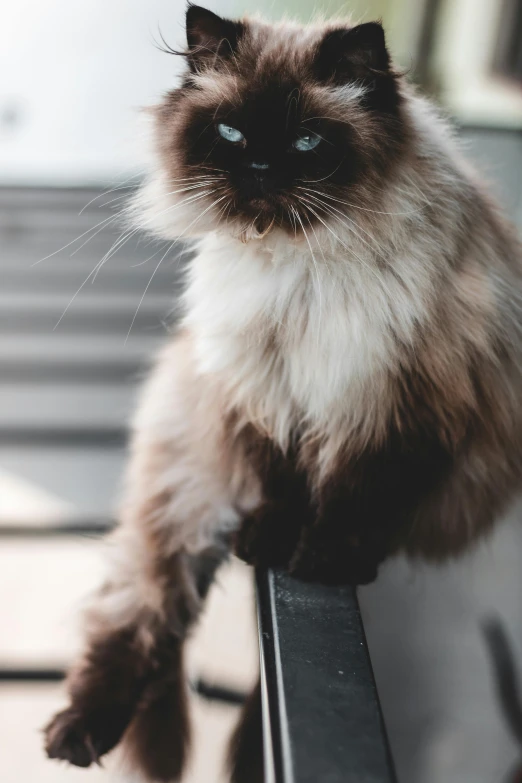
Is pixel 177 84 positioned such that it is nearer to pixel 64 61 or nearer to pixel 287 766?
pixel 287 766

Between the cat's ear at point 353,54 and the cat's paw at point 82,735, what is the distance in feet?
2.76

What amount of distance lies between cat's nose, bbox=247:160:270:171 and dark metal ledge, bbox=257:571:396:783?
53 cm

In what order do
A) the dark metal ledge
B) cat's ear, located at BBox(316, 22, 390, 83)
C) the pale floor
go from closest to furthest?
the dark metal ledge
cat's ear, located at BBox(316, 22, 390, 83)
the pale floor

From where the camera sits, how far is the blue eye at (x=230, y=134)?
0.84 meters

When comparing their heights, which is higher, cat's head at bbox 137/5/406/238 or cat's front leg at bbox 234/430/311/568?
cat's head at bbox 137/5/406/238

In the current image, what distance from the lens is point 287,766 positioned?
2.16 feet

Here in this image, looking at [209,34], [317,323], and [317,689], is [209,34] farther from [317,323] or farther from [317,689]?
[317,689]

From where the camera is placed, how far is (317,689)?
758mm

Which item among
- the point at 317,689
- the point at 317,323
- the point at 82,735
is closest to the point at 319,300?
the point at 317,323

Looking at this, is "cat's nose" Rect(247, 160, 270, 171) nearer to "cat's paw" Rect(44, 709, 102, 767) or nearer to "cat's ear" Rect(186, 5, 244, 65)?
"cat's ear" Rect(186, 5, 244, 65)

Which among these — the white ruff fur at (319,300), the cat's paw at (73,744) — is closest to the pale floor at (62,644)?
the cat's paw at (73,744)

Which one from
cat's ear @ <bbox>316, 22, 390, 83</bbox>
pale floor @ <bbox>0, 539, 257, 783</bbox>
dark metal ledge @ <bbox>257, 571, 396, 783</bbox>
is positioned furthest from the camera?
pale floor @ <bbox>0, 539, 257, 783</bbox>

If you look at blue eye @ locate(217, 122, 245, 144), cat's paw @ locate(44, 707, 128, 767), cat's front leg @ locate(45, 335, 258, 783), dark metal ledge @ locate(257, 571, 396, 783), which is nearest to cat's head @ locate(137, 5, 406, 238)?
blue eye @ locate(217, 122, 245, 144)

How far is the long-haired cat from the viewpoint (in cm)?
85
